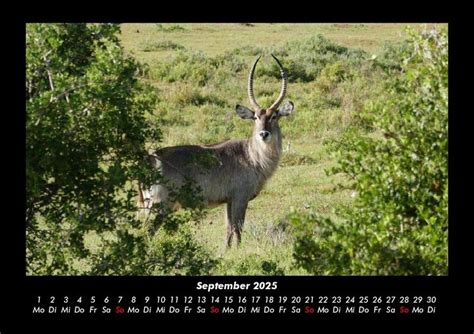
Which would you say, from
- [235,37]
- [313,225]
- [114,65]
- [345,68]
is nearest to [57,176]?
[114,65]

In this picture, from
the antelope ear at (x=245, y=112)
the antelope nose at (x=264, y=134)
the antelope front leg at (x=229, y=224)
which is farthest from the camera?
the antelope ear at (x=245, y=112)

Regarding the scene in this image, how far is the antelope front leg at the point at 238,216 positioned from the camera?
11000 millimetres

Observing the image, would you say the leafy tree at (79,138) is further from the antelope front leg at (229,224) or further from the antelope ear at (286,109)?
the antelope ear at (286,109)

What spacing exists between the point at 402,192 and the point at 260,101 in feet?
42.8

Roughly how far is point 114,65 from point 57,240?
4.98 feet

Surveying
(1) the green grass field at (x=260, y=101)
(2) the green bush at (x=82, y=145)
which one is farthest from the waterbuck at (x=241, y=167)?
(2) the green bush at (x=82, y=145)

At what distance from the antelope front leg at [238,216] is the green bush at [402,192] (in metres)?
4.14

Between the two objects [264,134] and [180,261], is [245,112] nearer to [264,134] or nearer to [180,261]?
[264,134]

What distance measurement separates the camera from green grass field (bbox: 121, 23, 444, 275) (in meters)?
11.0

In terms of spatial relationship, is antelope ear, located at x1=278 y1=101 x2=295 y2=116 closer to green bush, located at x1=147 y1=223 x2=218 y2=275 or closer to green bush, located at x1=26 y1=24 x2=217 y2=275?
green bush, located at x1=147 y1=223 x2=218 y2=275

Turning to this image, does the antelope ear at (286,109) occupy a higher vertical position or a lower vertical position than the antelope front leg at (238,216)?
higher

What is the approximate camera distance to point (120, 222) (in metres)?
7.35
